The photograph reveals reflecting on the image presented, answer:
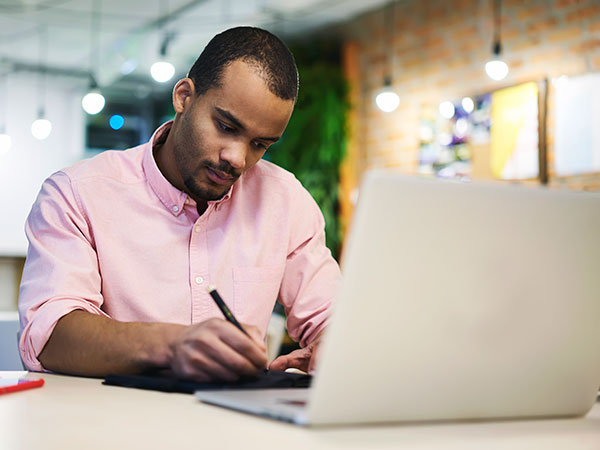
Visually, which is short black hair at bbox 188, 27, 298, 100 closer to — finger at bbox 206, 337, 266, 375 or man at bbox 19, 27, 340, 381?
man at bbox 19, 27, 340, 381

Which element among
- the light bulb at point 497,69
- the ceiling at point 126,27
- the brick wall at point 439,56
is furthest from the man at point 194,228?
the ceiling at point 126,27

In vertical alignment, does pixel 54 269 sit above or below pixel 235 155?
below

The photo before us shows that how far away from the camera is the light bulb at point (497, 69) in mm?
4461

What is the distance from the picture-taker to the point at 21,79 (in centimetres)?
782

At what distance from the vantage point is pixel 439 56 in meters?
5.33

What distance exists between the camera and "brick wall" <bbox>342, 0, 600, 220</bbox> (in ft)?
14.3

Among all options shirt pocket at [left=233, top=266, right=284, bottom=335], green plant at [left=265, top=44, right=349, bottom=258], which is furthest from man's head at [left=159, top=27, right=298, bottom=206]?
green plant at [left=265, top=44, right=349, bottom=258]

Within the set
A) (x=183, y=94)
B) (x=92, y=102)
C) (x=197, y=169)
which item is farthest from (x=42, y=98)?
(x=197, y=169)

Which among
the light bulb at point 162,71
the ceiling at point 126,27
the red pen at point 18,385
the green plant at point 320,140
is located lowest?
the red pen at point 18,385

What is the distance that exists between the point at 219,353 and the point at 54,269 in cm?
49

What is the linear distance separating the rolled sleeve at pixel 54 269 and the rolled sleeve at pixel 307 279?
424 mm

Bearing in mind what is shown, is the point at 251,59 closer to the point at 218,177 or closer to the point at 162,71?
the point at 218,177

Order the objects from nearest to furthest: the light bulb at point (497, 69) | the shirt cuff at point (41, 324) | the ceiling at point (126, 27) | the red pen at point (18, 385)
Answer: the red pen at point (18, 385), the shirt cuff at point (41, 324), the light bulb at point (497, 69), the ceiling at point (126, 27)

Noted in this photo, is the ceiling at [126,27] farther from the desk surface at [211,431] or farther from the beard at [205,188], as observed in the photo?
the desk surface at [211,431]
